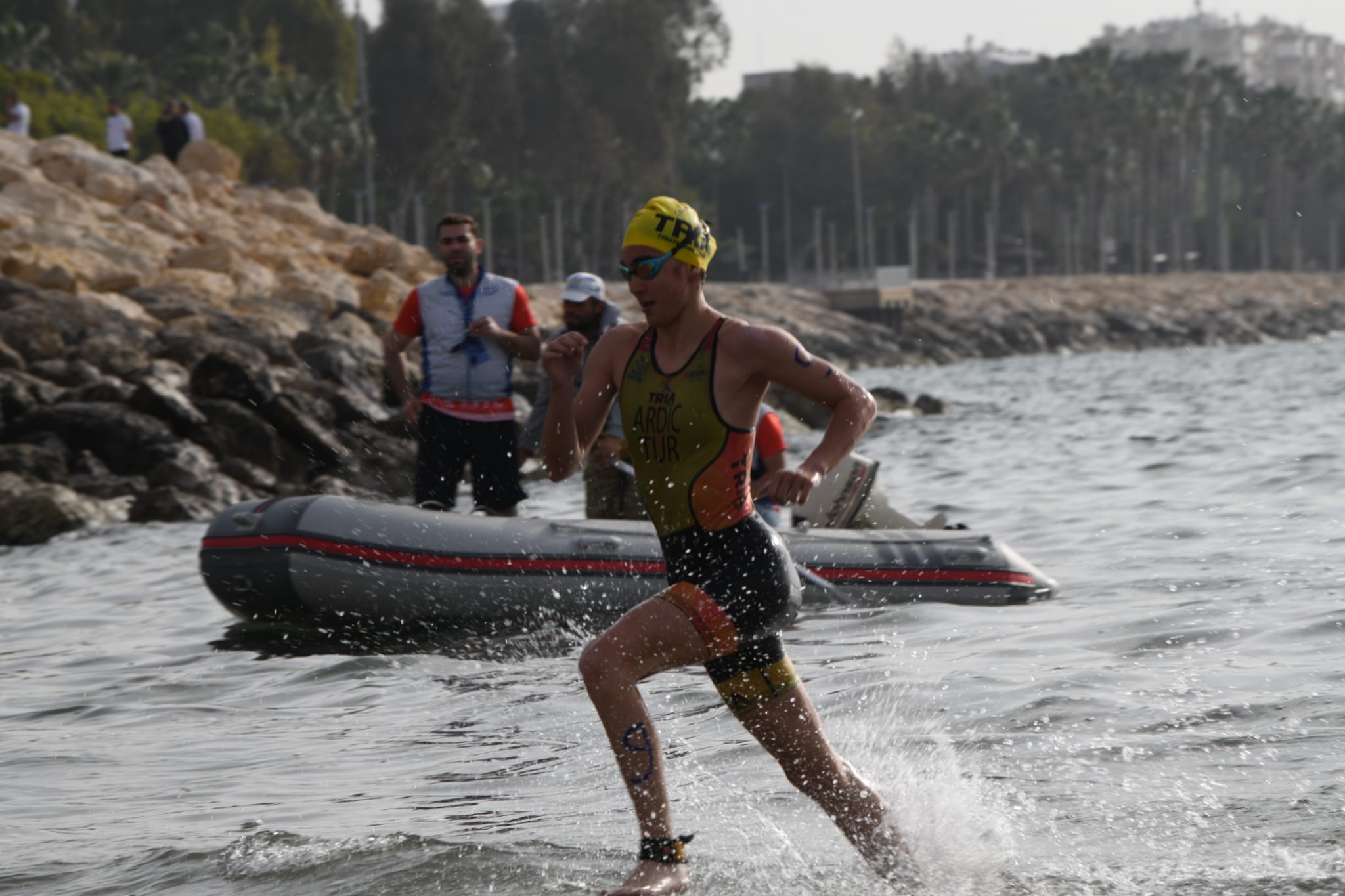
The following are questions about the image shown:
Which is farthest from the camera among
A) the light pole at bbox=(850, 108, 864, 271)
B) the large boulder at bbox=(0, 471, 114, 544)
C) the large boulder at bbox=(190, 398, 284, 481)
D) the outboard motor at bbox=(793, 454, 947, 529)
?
the light pole at bbox=(850, 108, 864, 271)

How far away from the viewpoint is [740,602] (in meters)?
4.70

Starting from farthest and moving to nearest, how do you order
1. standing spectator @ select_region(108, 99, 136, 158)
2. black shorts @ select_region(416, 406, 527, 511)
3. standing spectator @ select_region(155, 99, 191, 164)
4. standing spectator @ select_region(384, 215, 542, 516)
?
standing spectator @ select_region(155, 99, 191, 164) < standing spectator @ select_region(108, 99, 136, 158) < black shorts @ select_region(416, 406, 527, 511) < standing spectator @ select_region(384, 215, 542, 516)

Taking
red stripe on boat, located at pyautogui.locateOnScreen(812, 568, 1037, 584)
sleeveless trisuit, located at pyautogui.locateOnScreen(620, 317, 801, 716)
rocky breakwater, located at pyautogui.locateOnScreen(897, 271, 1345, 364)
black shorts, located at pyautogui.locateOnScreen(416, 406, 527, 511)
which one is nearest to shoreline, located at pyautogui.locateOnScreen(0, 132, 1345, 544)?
black shorts, located at pyautogui.locateOnScreen(416, 406, 527, 511)

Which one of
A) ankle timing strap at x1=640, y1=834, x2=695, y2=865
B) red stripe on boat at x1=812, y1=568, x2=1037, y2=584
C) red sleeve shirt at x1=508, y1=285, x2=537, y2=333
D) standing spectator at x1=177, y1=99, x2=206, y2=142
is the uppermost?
standing spectator at x1=177, y1=99, x2=206, y2=142

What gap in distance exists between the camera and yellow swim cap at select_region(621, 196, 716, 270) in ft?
15.4

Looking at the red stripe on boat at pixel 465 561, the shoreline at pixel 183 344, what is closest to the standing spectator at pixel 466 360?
the red stripe on boat at pixel 465 561

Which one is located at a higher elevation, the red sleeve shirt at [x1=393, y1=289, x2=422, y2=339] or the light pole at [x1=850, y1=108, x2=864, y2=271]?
the light pole at [x1=850, y1=108, x2=864, y2=271]

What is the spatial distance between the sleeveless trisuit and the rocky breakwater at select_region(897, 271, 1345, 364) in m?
58.2

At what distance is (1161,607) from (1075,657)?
147 centimetres

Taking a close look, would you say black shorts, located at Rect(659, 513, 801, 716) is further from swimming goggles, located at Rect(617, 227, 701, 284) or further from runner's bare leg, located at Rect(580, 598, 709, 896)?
swimming goggles, located at Rect(617, 227, 701, 284)

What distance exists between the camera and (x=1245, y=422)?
25766 mm

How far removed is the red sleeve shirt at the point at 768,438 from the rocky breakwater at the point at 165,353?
841 centimetres

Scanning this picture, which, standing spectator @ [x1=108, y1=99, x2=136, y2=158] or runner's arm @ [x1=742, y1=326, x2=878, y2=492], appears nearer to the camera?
runner's arm @ [x1=742, y1=326, x2=878, y2=492]

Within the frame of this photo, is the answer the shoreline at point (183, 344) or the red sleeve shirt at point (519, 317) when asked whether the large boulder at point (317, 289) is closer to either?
the shoreline at point (183, 344)
